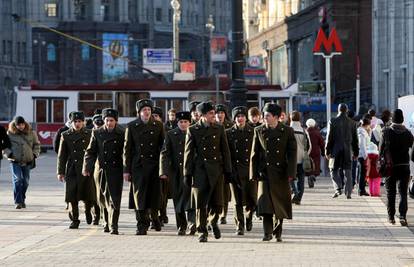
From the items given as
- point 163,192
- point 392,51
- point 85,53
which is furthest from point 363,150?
point 85,53

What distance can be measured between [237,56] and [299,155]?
5.34m

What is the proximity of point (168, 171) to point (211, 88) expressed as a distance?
38856mm

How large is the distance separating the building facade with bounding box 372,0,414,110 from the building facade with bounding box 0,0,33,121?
5549 cm

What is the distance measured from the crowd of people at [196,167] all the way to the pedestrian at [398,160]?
0.05 feet

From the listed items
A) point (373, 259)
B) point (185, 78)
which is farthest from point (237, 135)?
point (185, 78)

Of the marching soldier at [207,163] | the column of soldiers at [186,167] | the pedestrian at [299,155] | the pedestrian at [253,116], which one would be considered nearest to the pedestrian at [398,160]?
the pedestrian at [253,116]

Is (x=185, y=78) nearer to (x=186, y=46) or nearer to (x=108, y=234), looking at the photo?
(x=108, y=234)

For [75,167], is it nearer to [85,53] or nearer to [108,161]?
[108,161]

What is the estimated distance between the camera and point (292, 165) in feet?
58.3

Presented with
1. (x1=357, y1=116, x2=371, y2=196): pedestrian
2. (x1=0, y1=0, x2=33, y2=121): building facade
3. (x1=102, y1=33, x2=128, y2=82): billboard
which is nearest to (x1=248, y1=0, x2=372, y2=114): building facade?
(x1=357, y1=116, x2=371, y2=196): pedestrian

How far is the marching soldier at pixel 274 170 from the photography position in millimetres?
17797

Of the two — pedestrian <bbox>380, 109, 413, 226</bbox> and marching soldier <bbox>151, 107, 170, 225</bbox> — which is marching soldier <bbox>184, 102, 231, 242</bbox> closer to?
marching soldier <bbox>151, 107, 170, 225</bbox>

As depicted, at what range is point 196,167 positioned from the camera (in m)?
18.2

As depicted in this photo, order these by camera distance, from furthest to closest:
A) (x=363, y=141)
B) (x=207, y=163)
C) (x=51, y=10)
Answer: (x=51, y=10) → (x=363, y=141) → (x=207, y=163)
